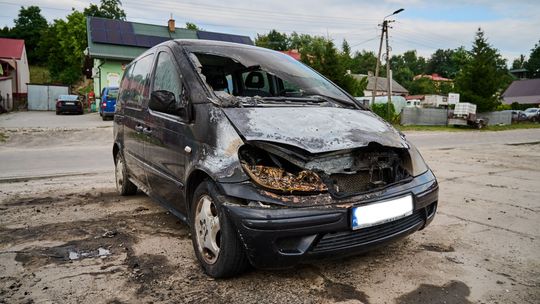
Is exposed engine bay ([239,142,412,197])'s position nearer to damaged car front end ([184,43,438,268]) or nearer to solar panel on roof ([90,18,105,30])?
damaged car front end ([184,43,438,268])

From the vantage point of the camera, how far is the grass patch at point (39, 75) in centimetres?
5353

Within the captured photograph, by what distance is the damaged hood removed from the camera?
252cm

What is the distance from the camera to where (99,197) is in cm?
517

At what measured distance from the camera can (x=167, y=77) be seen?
11.6ft

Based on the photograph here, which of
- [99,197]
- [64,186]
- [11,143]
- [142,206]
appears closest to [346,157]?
[142,206]

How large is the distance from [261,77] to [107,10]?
6950 cm

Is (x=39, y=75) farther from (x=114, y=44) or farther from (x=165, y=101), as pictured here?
(x=165, y=101)

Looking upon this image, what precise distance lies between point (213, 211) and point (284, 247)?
604 millimetres

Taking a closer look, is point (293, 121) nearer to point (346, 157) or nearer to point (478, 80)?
point (346, 157)

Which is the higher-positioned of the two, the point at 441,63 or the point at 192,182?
the point at 441,63

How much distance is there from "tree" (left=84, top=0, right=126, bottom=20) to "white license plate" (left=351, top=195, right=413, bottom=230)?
68.6 m

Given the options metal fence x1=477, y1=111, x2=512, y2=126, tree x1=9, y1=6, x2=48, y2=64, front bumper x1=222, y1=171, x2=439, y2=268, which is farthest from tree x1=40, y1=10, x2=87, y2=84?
front bumper x1=222, y1=171, x2=439, y2=268

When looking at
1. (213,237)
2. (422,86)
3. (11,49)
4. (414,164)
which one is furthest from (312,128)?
(422,86)

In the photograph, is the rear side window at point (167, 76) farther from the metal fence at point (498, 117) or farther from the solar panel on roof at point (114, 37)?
the metal fence at point (498, 117)
